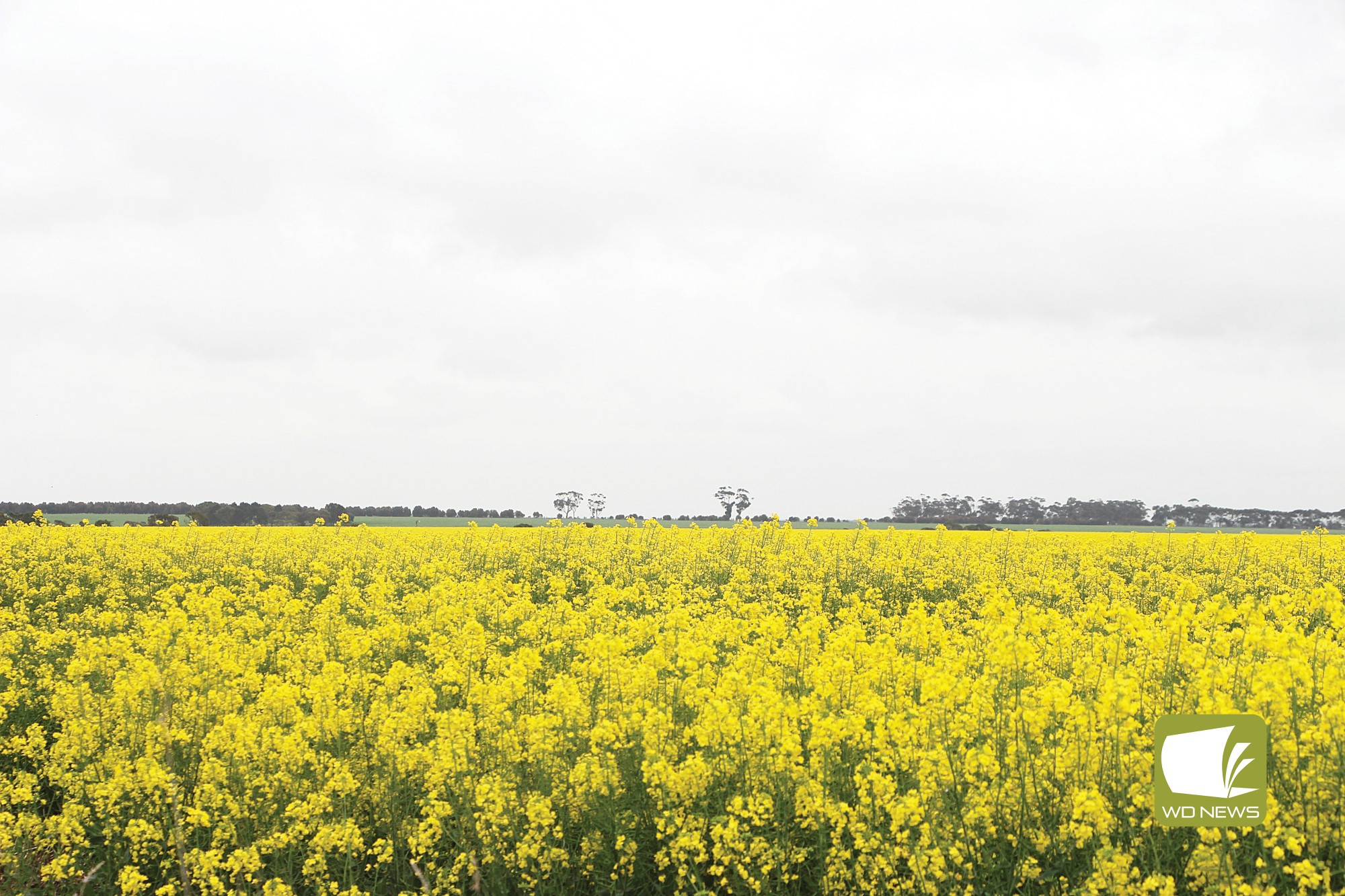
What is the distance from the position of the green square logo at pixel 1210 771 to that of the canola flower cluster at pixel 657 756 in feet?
0.33

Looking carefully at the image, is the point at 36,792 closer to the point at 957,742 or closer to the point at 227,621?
the point at 227,621

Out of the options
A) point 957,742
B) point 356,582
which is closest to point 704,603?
point 957,742

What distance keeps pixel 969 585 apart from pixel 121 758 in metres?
11.6

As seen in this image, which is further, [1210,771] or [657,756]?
[657,756]

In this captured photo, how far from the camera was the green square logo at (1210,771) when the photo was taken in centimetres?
386

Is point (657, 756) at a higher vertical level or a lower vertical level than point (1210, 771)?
lower

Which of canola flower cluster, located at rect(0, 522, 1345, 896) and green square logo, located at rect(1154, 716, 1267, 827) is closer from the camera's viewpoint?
green square logo, located at rect(1154, 716, 1267, 827)

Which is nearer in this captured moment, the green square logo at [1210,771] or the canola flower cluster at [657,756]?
the green square logo at [1210,771]

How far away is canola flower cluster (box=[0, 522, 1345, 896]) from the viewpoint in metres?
4.07

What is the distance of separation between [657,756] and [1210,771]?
112 inches

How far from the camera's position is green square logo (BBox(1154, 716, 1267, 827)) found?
386 cm

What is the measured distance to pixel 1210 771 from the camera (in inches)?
161

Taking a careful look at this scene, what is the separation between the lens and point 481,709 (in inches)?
226

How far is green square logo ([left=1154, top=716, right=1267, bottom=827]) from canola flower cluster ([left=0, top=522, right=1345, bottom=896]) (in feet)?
0.33
